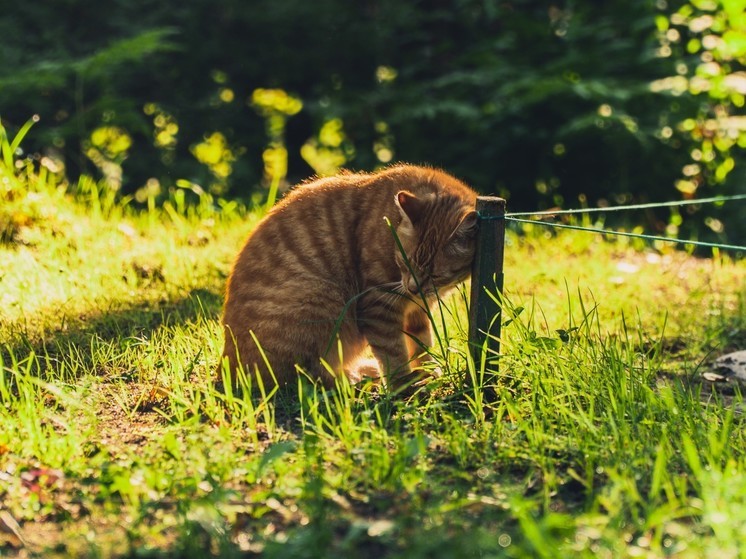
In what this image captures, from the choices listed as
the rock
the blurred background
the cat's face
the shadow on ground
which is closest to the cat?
the cat's face

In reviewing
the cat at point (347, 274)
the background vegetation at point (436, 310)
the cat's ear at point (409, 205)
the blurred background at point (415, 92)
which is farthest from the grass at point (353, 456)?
the blurred background at point (415, 92)

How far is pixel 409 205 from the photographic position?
3480 millimetres

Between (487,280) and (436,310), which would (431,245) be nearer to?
(487,280)

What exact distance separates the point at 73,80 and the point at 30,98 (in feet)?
1.71

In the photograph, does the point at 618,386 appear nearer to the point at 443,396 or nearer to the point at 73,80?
the point at 443,396

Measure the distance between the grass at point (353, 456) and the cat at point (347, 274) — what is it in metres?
0.20

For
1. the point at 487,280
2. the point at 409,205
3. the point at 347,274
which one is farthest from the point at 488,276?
the point at 347,274

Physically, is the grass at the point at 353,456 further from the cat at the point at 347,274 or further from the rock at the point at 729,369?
the cat at the point at 347,274

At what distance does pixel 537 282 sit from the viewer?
5.27m

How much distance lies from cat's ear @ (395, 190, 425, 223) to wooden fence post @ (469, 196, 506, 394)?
0.27m

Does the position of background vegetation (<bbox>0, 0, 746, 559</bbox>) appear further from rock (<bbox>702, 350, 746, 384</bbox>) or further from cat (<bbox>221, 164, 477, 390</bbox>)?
cat (<bbox>221, 164, 477, 390</bbox>)

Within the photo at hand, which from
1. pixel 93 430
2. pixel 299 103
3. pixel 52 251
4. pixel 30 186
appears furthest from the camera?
pixel 299 103

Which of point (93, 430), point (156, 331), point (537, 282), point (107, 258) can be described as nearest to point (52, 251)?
point (107, 258)

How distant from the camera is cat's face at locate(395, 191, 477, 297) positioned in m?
3.48
